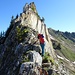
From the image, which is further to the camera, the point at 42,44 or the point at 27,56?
the point at 42,44

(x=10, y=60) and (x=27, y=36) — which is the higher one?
(x=27, y=36)

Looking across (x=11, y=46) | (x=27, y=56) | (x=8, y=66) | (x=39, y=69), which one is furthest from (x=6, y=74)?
(x=11, y=46)

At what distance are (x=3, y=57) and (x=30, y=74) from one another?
1393cm

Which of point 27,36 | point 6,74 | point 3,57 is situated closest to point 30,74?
point 6,74

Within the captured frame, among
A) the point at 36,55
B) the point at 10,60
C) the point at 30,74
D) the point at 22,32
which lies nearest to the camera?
the point at 30,74

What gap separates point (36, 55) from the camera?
1136 inches

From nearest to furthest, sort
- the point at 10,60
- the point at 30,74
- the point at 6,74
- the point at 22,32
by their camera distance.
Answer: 1. the point at 30,74
2. the point at 6,74
3. the point at 10,60
4. the point at 22,32

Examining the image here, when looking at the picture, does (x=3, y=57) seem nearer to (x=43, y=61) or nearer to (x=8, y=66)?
(x=8, y=66)

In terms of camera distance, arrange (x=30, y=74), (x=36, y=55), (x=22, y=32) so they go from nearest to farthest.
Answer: (x=30, y=74) < (x=36, y=55) < (x=22, y=32)

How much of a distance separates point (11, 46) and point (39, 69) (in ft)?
46.7

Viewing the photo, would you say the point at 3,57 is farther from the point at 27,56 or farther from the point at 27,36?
the point at 27,56

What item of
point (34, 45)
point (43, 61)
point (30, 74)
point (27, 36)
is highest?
point (27, 36)

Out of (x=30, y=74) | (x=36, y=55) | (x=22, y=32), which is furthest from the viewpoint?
(x=22, y=32)

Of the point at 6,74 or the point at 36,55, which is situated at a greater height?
the point at 36,55
